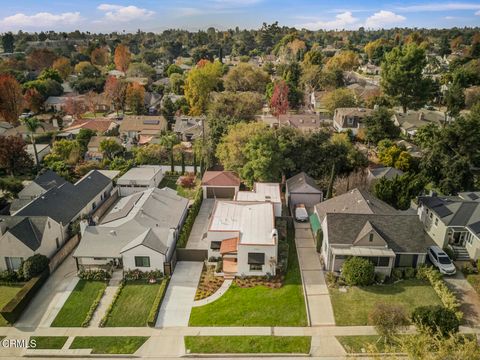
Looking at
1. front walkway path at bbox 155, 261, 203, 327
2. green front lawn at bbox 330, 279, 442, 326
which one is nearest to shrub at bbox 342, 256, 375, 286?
green front lawn at bbox 330, 279, 442, 326

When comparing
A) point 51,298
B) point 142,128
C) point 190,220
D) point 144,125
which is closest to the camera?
point 51,298

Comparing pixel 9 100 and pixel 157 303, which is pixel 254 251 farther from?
pixel 9 100

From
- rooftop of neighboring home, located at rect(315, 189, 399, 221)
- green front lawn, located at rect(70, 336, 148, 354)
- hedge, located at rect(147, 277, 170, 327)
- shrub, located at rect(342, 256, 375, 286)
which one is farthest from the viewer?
rooftop of neighboring home, located at rect(315, 189, 399, 221)

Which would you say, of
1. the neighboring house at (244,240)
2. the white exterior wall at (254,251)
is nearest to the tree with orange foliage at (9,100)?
the neighboring house at (244,240)

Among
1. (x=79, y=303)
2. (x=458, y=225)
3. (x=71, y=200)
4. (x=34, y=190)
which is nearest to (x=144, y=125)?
(x=34, y=190)

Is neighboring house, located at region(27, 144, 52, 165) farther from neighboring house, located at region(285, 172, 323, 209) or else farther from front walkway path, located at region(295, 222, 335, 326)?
front walkway path, located at region(295, 222, 335, 326)

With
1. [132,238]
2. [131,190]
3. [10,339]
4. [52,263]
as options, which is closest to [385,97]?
[131,190]

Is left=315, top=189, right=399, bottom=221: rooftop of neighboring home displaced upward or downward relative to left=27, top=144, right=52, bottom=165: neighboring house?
upward

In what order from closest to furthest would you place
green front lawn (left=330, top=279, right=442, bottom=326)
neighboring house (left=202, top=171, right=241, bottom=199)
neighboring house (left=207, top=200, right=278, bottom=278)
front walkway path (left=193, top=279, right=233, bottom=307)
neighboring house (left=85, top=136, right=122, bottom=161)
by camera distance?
green front lawn (left=330, top=279, right=442, bottom=326) → front walkway path (left=193, top=279, right=233, bottom=307) → neighboring house (left=207, top=200, right=278, bottom=278) → neighboring house (left=202, top=171, right=241, bottom=199) → neighboring house (left=85, top=136, right=122, bottom=161)
